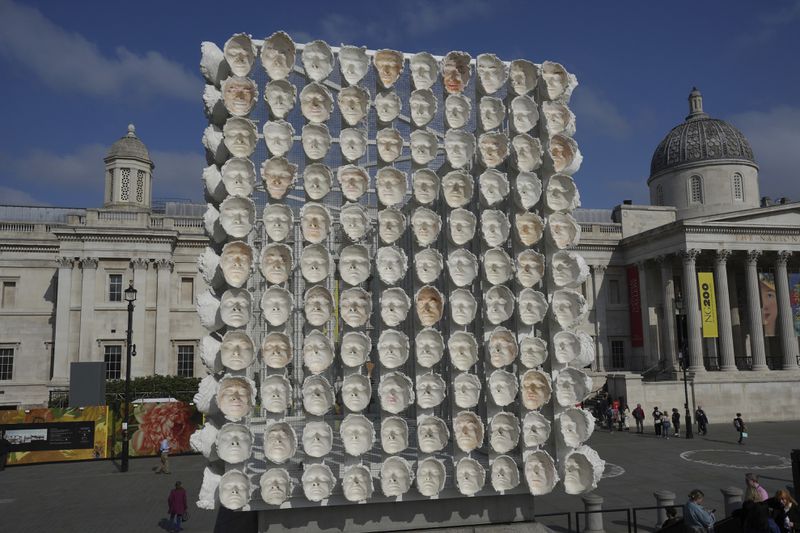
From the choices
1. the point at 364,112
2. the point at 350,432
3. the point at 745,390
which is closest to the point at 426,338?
the point at 350,432

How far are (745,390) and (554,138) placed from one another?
3505cm

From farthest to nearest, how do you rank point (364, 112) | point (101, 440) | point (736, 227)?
point (736, 227)
point (101, 440)
point (364, 112)

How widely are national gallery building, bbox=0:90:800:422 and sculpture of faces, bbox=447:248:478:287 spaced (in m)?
32.8

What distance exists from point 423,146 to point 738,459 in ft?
68.8

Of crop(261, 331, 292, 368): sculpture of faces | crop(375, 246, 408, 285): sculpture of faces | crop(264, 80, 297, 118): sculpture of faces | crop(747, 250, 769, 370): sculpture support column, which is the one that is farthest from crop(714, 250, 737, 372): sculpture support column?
crop(264, 80, 297, 118): sculpture of faces

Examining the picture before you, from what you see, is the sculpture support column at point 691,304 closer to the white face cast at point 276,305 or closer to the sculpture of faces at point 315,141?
the sculpture of faces at point 315,141

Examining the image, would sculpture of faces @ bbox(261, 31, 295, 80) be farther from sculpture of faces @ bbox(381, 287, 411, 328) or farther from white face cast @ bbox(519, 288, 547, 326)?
white face cast @ bbox(519, 288, 547, 326)

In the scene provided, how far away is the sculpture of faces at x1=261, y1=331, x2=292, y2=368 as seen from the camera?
407 inches

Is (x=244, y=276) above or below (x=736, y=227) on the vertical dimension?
below

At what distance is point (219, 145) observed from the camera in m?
10.9

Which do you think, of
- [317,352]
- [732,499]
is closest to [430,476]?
[317,352]

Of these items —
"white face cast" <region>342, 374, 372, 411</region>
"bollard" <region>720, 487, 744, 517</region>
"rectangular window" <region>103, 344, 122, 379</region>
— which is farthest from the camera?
"rectangular window" <region>103, 344, 122, 379</region>

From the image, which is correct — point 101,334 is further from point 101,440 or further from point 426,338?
point 426,338

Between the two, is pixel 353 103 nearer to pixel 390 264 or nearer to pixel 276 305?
pixel 390 264
